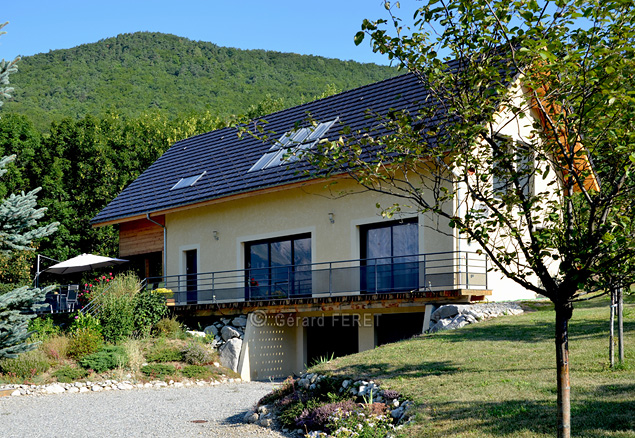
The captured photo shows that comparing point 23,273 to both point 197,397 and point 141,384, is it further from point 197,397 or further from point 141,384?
point 197,397

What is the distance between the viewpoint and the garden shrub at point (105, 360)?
595 inches

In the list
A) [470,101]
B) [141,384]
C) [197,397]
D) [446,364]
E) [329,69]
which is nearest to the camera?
[470,101]

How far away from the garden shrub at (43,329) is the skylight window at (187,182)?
609cm

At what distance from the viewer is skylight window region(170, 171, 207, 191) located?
22.4 meters

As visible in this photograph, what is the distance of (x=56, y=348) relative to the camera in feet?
51.6

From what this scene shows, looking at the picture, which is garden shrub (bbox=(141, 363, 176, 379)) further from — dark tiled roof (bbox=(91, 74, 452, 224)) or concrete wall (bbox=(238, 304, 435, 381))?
dark tiled roof (bbox=(91, 74, 452, 224))

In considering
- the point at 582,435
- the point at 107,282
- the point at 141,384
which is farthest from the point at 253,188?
the point at 582,435

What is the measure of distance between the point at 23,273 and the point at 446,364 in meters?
22.0

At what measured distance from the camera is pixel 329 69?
67938mm

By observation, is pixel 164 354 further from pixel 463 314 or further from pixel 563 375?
pixel 563 375

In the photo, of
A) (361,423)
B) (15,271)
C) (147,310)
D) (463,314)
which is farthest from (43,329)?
(361,423)

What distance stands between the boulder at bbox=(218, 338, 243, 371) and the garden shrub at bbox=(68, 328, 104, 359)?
122 inches

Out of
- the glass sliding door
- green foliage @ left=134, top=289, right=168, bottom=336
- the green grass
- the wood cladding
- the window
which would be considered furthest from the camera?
the wood cladding

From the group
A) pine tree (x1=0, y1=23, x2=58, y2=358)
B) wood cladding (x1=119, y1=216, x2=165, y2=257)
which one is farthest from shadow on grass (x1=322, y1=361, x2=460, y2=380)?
wood cladding (x1=119, y1=216, x2=165, y2=257)
